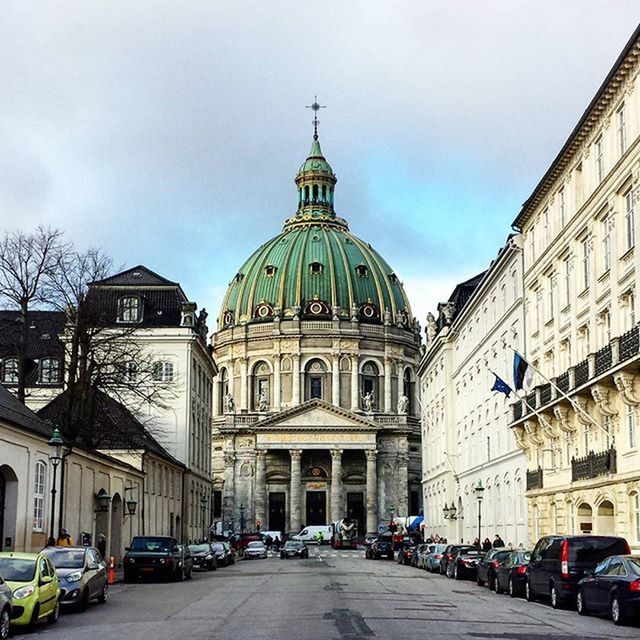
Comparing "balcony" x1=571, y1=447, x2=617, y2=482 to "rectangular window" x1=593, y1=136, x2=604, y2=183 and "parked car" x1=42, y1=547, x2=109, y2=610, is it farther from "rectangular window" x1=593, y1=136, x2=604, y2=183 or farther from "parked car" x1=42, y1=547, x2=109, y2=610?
"parked car" x1=42, y1=547, x2=109, y2=610

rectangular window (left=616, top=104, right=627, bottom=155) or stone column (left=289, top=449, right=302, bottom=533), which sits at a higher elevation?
rectangular window (left=616, top=104, right=627, bottom=155)

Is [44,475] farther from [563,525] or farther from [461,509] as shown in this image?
[461,509]

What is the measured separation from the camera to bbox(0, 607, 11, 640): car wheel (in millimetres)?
17047

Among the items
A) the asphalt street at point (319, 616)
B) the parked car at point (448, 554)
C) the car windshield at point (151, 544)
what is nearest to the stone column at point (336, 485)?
the parked car at point (448, 554)

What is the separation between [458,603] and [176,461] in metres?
40.3

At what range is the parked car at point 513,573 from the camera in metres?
30.2

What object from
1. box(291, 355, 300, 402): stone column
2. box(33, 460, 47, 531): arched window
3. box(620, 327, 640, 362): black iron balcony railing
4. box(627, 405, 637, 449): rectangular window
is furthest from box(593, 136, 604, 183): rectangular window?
box(291, 355, 300, 402): stone column

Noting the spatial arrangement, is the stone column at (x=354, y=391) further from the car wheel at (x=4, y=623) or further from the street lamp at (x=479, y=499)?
the car wheel at (x=4, y=623)

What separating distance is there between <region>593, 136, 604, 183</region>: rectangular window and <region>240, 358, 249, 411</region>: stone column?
93899mm

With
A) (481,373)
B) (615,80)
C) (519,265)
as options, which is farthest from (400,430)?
(615,80)

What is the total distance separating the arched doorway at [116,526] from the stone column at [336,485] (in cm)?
6813

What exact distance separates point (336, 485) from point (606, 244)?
278 feet

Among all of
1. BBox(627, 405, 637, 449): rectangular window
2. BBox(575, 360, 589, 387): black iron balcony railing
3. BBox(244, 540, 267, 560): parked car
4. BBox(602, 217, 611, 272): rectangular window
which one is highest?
BBox(602, 217, 611, 272): rectangular window

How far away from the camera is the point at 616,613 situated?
2123 centimetres
